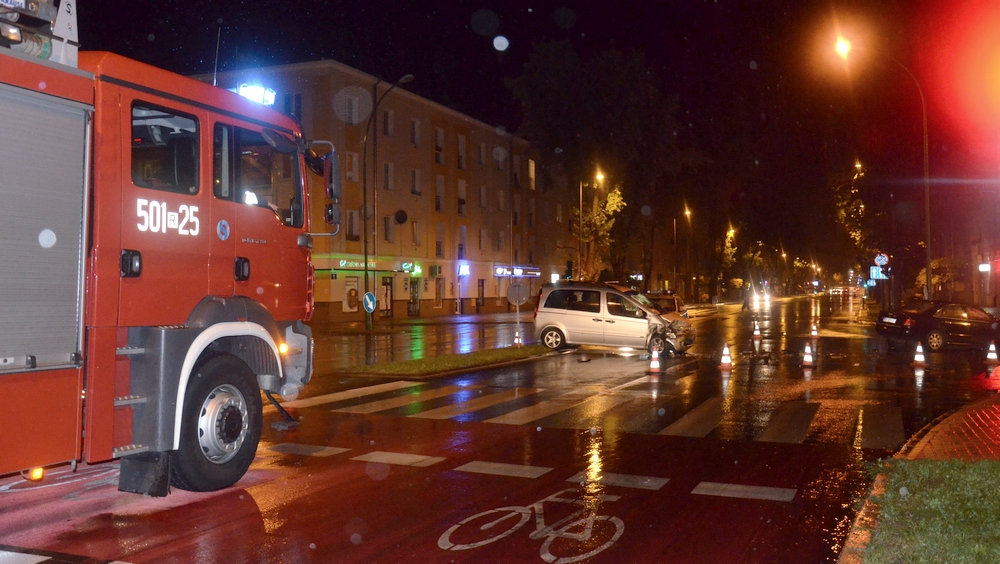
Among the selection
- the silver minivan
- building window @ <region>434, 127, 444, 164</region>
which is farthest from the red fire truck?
building window @ <region>434, 127, 444, 164</region>

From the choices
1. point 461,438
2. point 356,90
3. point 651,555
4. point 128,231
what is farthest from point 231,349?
point 356,90

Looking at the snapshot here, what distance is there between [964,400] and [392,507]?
10486 mm

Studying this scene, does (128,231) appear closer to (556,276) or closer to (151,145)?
(151,145)

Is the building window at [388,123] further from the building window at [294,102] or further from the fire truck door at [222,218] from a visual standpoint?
the fire truck door at [222,218]

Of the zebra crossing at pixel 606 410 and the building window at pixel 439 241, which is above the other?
the building window at pixel 439 241

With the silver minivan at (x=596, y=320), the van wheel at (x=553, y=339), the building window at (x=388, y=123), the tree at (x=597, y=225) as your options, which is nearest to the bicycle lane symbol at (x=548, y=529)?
the silver minivan at (x=596, y=320)

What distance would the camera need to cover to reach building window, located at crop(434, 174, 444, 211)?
5326 cm

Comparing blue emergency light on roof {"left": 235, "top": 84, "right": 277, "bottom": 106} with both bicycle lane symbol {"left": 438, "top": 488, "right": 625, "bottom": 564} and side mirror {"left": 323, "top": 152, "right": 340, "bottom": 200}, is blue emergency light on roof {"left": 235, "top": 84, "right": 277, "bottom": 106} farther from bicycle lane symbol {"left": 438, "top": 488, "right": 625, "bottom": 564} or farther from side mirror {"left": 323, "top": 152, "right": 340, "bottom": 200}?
bicycle lane symbol {"left": 438, "top": 488, "right": 625, "bottom": 564}

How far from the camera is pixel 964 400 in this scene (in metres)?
13.5

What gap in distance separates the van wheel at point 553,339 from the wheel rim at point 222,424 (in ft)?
51.1

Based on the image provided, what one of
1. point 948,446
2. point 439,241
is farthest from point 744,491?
point 439,241

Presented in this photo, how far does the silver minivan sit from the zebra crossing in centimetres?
607

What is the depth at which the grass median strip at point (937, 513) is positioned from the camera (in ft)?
17.2

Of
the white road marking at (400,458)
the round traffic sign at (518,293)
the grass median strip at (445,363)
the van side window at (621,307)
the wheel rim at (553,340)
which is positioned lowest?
the white road marking at (400,458)
